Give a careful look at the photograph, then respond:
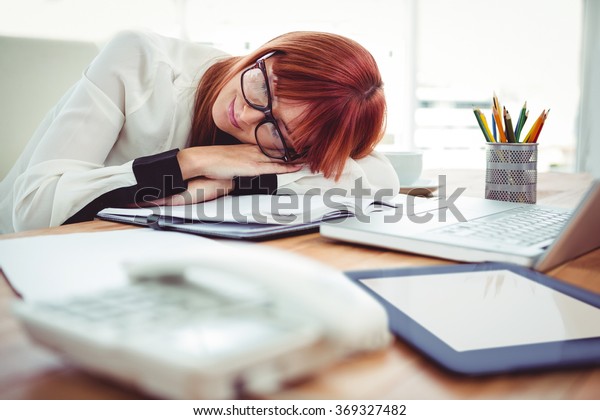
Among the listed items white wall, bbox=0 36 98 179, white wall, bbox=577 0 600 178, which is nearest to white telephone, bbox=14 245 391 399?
white wall, bbox=0 36 98 179

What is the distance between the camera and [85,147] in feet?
2.64

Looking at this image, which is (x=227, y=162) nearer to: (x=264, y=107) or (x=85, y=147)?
(x=264, y=107)

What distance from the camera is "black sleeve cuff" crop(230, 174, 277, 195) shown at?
0.78 m

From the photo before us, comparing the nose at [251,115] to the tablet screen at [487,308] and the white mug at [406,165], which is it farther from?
the tablet screen at [487,308]

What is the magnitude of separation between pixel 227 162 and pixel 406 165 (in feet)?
1.22

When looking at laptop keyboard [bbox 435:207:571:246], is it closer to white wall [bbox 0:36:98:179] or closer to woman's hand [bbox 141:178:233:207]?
woman's hand [bbox 141:178:233:207]

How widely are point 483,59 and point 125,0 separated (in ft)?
6.34

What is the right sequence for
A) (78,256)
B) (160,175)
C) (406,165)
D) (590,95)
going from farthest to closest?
(590,95) → (406,165) → (160,175) → (78,256)

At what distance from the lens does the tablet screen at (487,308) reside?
270 millimetres

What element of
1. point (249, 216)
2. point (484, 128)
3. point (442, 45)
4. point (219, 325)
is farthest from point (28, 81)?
point (442, 45)

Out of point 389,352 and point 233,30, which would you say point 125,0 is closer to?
point 233,30

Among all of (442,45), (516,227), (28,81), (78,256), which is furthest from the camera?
(442,45)

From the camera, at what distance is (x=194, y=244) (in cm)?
46
